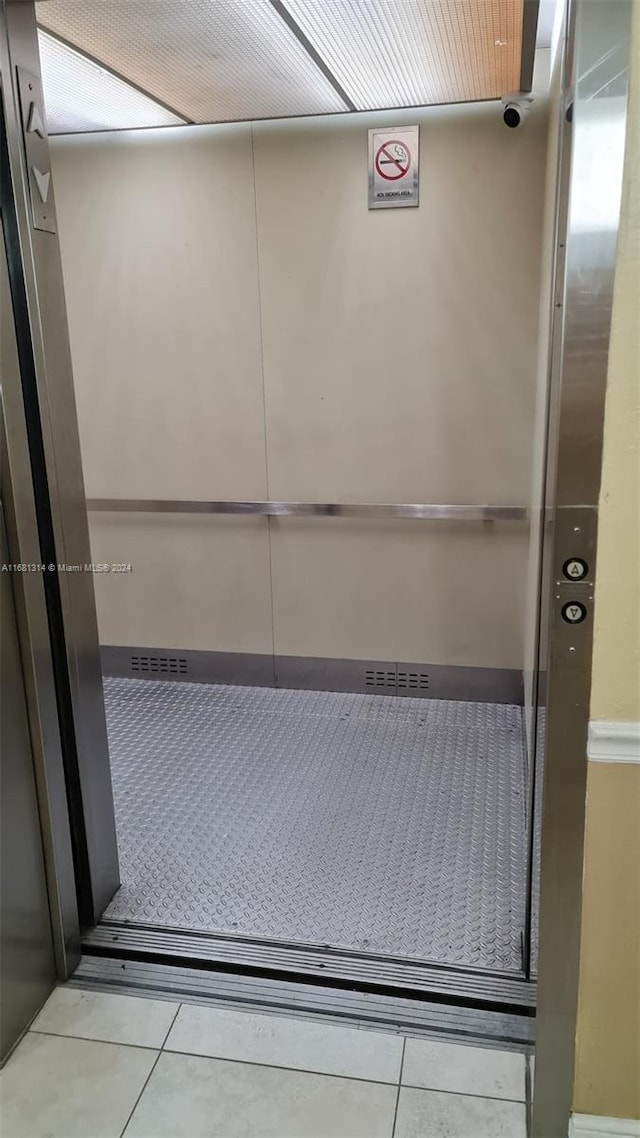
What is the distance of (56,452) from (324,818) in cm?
158

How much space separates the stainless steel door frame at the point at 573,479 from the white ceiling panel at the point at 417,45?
1025mm

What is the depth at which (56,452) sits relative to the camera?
6.85 ft

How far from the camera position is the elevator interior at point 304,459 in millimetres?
2740

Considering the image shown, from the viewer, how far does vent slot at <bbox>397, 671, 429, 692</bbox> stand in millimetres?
3764

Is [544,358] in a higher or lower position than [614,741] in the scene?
higher

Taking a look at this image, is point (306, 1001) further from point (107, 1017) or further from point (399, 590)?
point (399, 590)

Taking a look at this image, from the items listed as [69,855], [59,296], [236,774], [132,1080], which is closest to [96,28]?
[59,296]

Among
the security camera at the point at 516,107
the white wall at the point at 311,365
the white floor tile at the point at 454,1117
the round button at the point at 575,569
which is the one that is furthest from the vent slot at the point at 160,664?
the round button at the point at 575,569

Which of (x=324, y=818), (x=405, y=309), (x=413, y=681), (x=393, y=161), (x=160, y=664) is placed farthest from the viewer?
(x=160, y=664)

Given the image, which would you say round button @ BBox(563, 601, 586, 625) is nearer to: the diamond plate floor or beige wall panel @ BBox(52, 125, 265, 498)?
the diamond plate floor

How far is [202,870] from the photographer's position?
8.53ft

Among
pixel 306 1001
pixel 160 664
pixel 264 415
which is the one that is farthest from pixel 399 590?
pixel 306 1001

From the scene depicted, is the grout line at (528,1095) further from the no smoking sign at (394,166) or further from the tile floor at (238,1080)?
the no smoking sign at (394,166)

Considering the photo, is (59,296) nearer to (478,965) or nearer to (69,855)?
(69,855)
